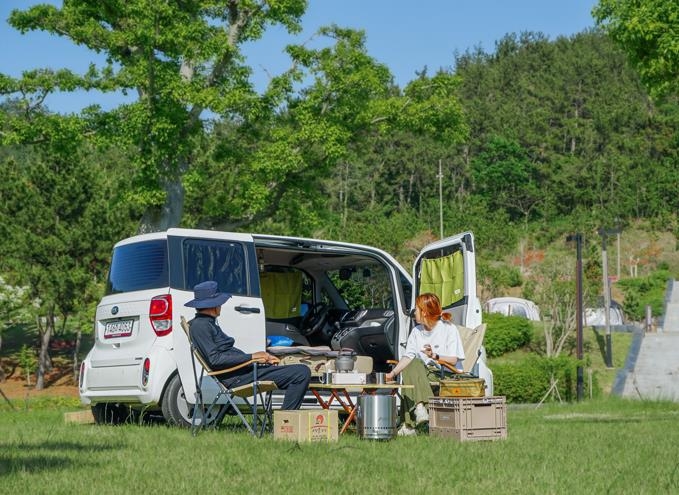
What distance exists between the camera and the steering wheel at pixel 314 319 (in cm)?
1290

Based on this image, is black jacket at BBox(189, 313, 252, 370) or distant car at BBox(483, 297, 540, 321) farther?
distant car at BBox(483, 297, 540, 321)

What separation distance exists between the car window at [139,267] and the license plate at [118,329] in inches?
12.2

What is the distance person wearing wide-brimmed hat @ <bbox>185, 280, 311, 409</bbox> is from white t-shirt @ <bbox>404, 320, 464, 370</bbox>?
143 centimetres

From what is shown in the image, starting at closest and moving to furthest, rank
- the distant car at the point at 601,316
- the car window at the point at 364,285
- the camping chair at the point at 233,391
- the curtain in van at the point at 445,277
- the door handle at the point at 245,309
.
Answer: the camping chair at the point at 233,391 < the door handle at the point at 245,309 < the curtain in van at the point at 445,277 < the car window at the point at 364,285 < the distant car at the point at 601,316

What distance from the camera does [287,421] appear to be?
863cm

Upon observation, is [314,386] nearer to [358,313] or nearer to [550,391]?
[358,313]

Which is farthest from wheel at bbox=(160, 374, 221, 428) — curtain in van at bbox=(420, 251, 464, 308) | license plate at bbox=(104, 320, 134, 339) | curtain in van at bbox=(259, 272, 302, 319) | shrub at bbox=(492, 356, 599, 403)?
shrub at bbox=(492, 356, 599, 403)

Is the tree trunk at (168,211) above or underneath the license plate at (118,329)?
above

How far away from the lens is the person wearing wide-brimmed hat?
923 cm

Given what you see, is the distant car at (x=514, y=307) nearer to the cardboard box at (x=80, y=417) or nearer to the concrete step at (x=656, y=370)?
the concrete step at (x=656, y=370)

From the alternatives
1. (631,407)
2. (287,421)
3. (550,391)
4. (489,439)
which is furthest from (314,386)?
(550,391)

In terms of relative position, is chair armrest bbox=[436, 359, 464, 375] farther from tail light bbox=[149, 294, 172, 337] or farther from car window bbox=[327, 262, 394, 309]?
tail light bbox=[149, 294, 172, 337]

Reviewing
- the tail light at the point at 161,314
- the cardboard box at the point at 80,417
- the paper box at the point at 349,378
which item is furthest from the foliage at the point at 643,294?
the tail light at the point at 161,314

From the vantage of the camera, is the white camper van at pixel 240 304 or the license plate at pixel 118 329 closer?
the white camper van at pixel 240 304
